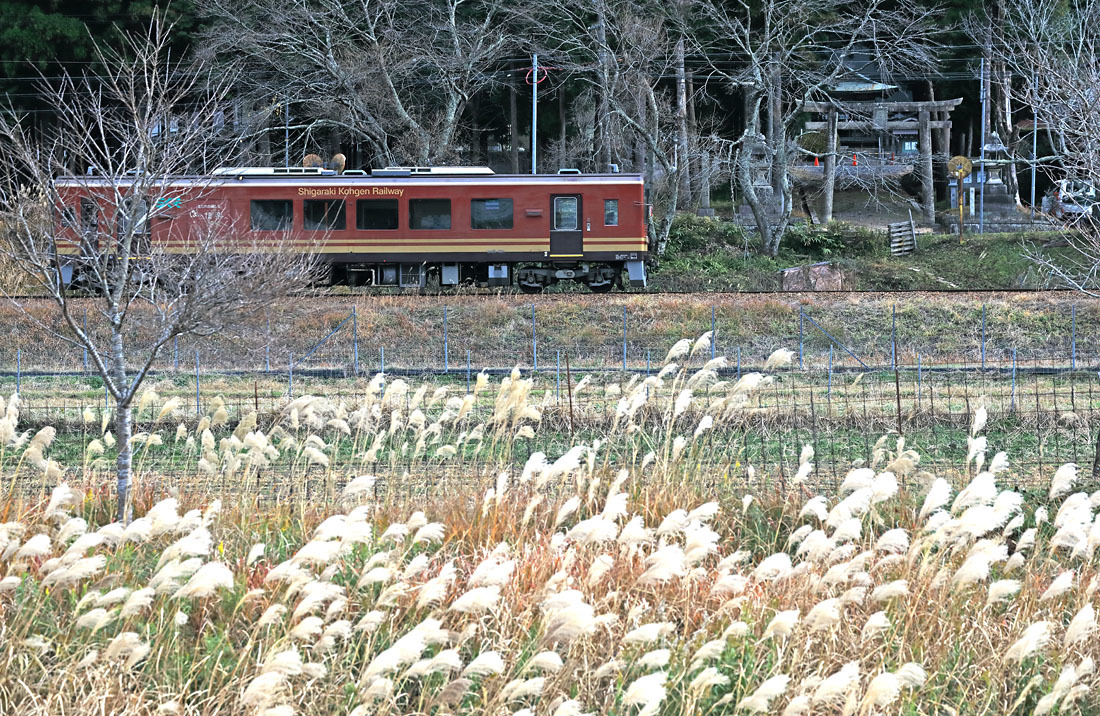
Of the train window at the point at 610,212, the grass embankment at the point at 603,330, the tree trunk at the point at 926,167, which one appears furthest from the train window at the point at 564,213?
the tree trunk at the point at 926,167

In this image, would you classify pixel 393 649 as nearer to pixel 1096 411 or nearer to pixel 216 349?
pixel 1096 411

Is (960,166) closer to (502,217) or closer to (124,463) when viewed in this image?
(502,217)

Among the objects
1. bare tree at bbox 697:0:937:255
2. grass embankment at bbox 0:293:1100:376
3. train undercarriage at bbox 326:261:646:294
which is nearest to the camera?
grass embankment at bbox 0:293:1100:376

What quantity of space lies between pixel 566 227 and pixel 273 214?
5712 mm

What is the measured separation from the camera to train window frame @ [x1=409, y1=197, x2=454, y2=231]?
24391 mm

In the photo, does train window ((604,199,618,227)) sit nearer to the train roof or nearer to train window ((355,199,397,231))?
the train roof

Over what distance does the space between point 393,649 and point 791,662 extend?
2082mm

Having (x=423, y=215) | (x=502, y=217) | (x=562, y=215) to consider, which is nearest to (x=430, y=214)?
(x=423, y=215)

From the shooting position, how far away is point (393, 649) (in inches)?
166

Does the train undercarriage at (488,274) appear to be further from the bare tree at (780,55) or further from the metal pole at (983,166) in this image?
the metal pole at (983,166)

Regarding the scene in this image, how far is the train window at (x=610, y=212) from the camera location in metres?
24.4

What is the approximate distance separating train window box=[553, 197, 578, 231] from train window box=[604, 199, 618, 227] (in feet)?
2.03

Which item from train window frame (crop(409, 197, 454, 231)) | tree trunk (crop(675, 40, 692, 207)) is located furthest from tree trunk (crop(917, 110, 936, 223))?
train window frame (crop(409, 197, 454, 231))

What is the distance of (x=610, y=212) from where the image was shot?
80.2ft
